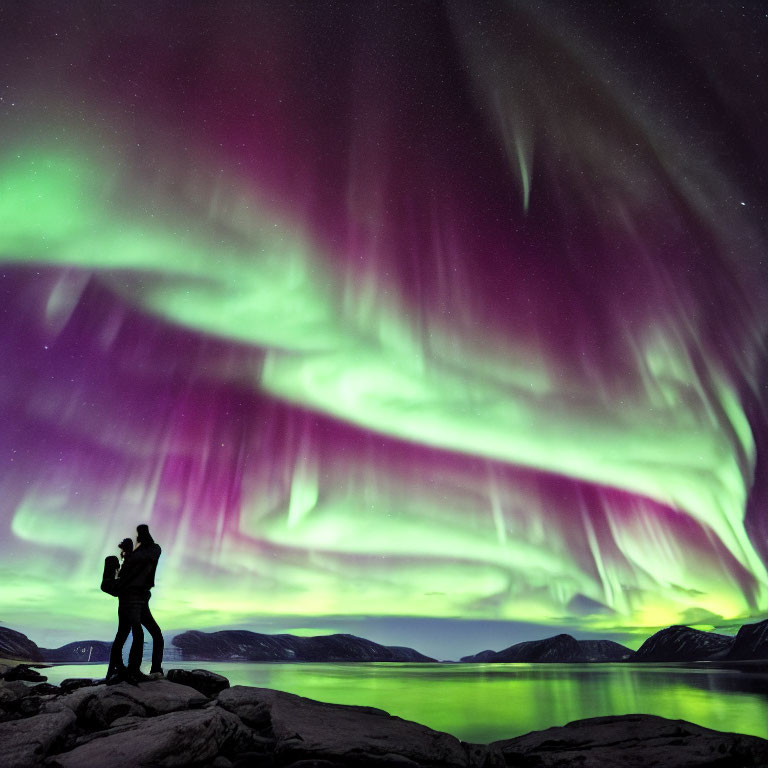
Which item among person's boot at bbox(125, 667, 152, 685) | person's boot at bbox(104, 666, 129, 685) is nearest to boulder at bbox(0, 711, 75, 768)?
person's boot at bbox(125, 667, 152, 685)

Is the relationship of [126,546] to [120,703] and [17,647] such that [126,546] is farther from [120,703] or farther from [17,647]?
[17,647]

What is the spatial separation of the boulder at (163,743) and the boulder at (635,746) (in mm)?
4227

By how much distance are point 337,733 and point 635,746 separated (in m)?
4.64

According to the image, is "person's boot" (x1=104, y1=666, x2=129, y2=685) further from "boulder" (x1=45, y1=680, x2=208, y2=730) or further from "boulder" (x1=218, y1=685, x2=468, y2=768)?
"boulder" (x1=218, y1=685, x2=468, y2=768)

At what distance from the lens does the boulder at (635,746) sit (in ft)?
26.2

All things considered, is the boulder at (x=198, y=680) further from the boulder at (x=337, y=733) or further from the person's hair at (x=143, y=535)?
the person's hair at (x=143, y=535)

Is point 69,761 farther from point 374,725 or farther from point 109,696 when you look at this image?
point 374,725

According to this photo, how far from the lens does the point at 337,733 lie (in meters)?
8.55

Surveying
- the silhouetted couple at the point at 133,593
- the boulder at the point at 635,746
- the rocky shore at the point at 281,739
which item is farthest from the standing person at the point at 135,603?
the boulder at the point at 635,746

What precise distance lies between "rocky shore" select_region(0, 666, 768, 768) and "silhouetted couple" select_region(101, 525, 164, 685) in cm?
64

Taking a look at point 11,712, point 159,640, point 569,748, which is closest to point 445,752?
point 569,748

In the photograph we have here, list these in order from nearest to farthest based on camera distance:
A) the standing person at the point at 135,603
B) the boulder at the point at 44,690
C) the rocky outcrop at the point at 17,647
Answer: the standing person at the point at 135,603 < the boulder at the point at 44,690 < the rocky outcrop at the point at 17,647

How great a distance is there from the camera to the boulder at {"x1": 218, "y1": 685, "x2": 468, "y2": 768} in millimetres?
7645

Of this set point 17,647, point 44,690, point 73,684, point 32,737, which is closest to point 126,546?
point 32,737
